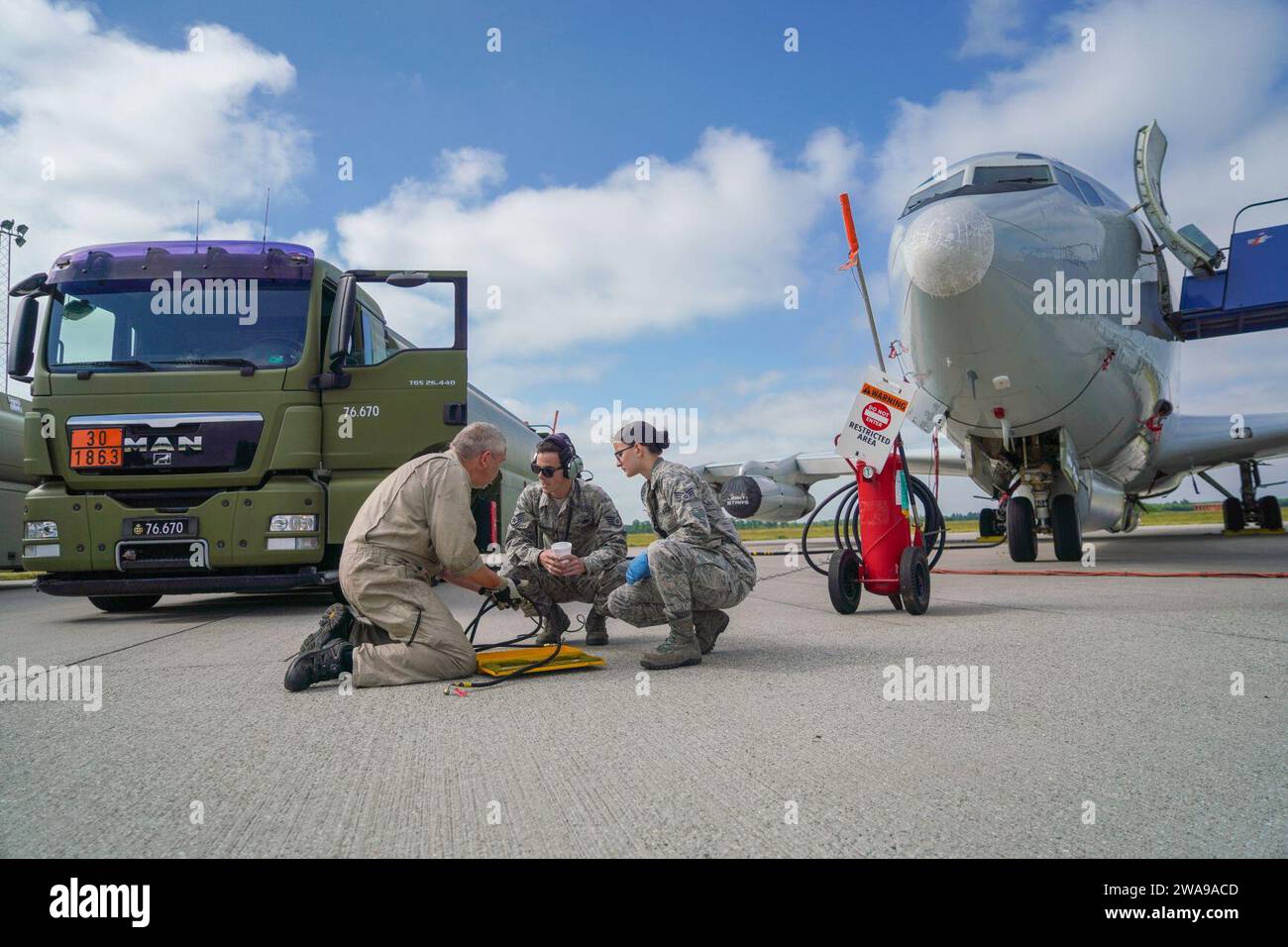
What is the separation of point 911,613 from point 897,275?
427 cm

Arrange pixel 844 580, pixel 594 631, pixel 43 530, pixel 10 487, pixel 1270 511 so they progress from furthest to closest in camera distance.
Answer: pixel 1270 511, pixel 10 487, pixel 43 530, pixel 844 580, pixel 594 631

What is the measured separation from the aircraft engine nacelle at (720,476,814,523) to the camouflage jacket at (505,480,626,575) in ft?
38.5

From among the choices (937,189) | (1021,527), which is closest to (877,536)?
(937,189)

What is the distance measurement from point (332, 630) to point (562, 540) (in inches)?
55.4

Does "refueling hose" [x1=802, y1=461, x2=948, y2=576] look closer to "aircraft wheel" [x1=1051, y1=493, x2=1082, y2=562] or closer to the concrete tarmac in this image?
the concrete tarmac

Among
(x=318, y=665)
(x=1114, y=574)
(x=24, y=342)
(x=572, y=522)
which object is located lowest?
(x=1114, y=574)

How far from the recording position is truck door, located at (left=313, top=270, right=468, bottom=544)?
285 inches

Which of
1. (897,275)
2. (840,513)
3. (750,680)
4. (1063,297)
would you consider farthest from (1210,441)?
(750,680)

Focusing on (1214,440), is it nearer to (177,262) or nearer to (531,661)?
(531,661)

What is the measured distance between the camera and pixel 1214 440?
13.8 meters

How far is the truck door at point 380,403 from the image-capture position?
7.23m

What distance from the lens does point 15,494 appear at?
1111cm

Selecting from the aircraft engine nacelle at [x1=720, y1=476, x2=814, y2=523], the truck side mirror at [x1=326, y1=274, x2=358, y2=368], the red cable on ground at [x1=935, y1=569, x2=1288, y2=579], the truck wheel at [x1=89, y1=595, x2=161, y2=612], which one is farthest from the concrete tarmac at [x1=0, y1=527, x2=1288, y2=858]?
the aircraft engine nacelle at [x1=720, y1=476, x2=814, y2=523]
